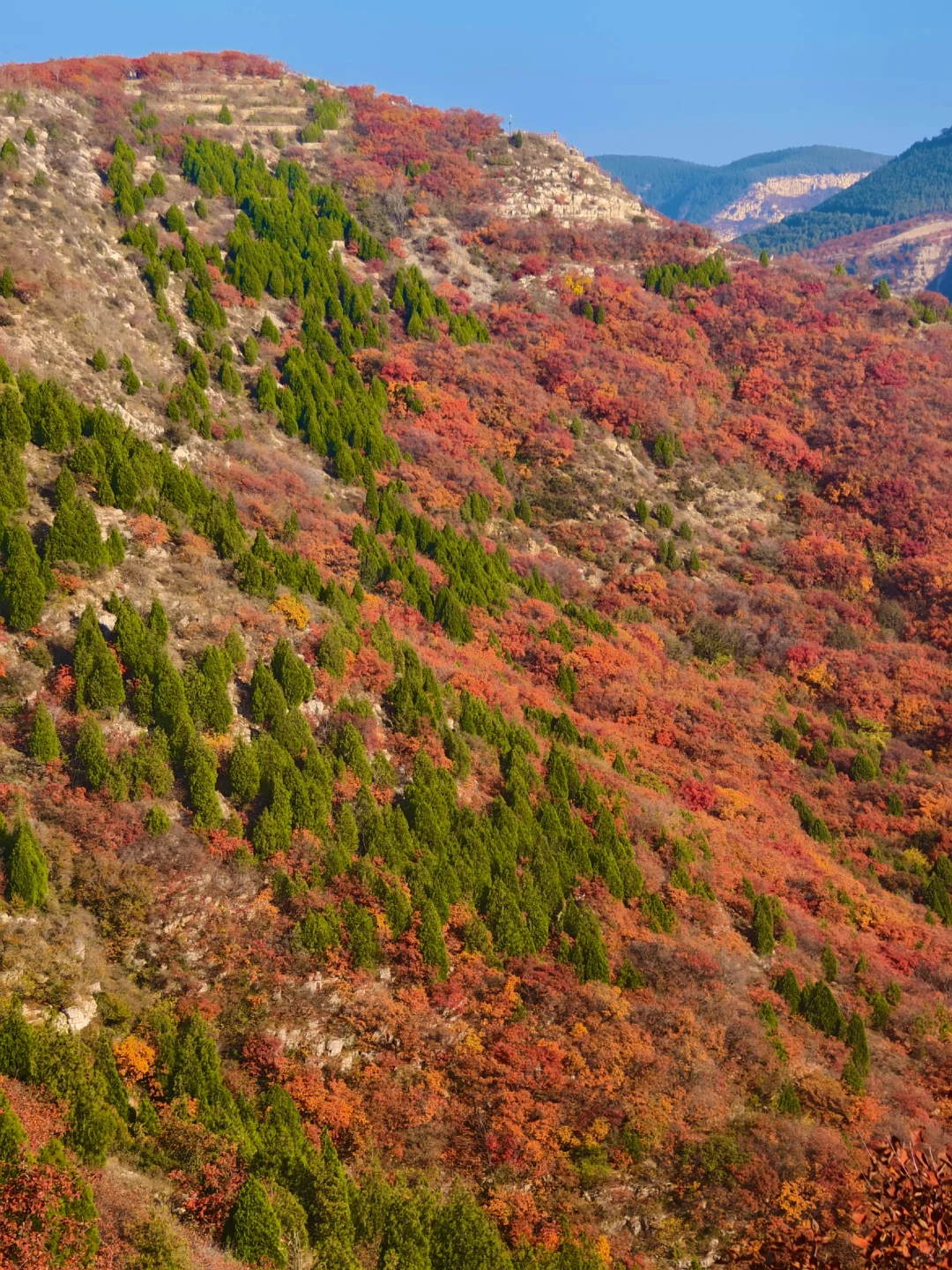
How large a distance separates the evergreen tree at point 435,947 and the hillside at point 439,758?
145 millimetres

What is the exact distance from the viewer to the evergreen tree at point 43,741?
2411 centimetres

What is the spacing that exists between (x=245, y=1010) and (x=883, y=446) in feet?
177

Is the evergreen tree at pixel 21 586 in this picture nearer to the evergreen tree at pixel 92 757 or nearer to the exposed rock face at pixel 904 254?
the evergreen tree at pixel 92 757

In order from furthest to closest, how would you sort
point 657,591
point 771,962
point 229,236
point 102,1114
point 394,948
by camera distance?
point 229,236
point 657,591
point 771,962
point 394,948
point 102,1114

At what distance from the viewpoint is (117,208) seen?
5438cm

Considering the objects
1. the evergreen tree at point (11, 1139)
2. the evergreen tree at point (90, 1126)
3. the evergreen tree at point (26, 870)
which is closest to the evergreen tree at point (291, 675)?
the evergreen tree at point (26, 870)

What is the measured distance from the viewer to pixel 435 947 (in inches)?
998

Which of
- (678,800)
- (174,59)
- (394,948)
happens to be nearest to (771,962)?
(678,800)

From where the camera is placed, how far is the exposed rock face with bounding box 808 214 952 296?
518 feet

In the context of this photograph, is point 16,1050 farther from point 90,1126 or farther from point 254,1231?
point 254,1231

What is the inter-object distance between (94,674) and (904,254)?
182 metres

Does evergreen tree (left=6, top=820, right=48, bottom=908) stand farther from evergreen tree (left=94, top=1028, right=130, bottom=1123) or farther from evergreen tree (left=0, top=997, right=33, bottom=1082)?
evergreen tree (left=94, top=1028, right=130, bottom=1123)

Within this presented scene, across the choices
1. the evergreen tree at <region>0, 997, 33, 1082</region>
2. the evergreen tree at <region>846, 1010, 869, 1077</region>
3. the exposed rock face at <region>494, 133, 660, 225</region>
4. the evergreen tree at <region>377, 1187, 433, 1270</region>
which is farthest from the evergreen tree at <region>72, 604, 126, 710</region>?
the exposed rock face at <region>494, 133, 660, 225</region>

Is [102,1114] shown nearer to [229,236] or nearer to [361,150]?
[229,236]
